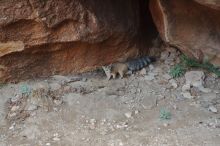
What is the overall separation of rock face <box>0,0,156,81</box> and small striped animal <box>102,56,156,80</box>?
0.06 m

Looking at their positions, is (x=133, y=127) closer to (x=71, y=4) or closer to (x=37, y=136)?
(x=37, y=136)

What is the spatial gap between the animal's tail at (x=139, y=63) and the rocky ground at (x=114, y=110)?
4 centimetres

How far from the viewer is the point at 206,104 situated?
2779 mm

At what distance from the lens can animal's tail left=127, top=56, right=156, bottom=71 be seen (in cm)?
316

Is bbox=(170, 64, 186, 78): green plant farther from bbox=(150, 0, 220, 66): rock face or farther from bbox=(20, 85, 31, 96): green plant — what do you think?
bbox=(20, 85, 31, 96): green plant

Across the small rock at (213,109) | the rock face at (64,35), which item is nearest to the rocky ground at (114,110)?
the small rock at (213,109)

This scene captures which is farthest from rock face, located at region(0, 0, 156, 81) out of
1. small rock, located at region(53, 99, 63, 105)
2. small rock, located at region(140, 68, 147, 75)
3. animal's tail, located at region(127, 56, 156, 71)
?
small rock, located at region(53, 99, 63, 105)

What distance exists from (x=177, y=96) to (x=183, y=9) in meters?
0.59

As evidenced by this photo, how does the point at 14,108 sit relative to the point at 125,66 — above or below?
below

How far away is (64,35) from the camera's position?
2.85m

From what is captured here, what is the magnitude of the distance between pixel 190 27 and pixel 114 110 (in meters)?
0.82

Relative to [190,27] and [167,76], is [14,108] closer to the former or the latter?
[167,76]

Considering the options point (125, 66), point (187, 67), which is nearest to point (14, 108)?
point (125, 66)

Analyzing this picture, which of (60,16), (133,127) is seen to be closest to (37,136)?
(133,127)
